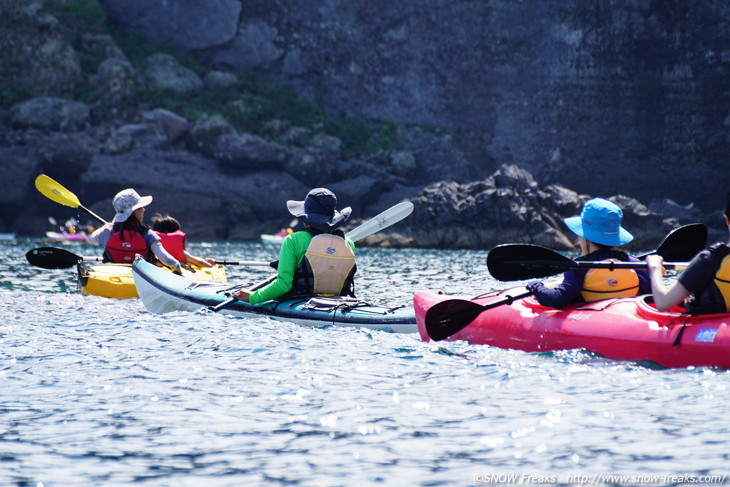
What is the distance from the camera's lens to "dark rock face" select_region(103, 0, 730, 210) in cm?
4250

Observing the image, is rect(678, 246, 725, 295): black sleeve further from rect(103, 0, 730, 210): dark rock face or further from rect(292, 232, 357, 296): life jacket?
rect(103, 0, 730, 210): dark rock face

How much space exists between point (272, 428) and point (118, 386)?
1.17m

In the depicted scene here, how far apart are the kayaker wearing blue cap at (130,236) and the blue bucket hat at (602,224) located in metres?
4.49

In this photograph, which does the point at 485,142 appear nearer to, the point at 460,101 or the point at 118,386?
the point at 460,101

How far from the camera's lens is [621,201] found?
33219 mm

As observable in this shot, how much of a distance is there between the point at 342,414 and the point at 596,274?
2326mm

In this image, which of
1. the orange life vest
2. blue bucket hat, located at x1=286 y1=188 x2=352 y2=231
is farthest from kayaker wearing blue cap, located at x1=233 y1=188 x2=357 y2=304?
the orange life vest

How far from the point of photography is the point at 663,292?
14.7 ft

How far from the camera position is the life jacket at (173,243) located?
29.2 ft

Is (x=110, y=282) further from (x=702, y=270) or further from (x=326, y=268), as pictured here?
(x=702, y=270)

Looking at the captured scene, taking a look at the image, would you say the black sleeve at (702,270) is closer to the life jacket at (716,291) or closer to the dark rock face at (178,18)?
the life jacket at (716,291)

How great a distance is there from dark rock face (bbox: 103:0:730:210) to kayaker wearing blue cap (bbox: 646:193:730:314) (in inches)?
1445

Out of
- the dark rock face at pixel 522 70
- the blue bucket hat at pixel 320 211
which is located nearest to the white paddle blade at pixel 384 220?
the blue bucket hat at pixel 320 211

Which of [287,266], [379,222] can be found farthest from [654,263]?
[379,222]
